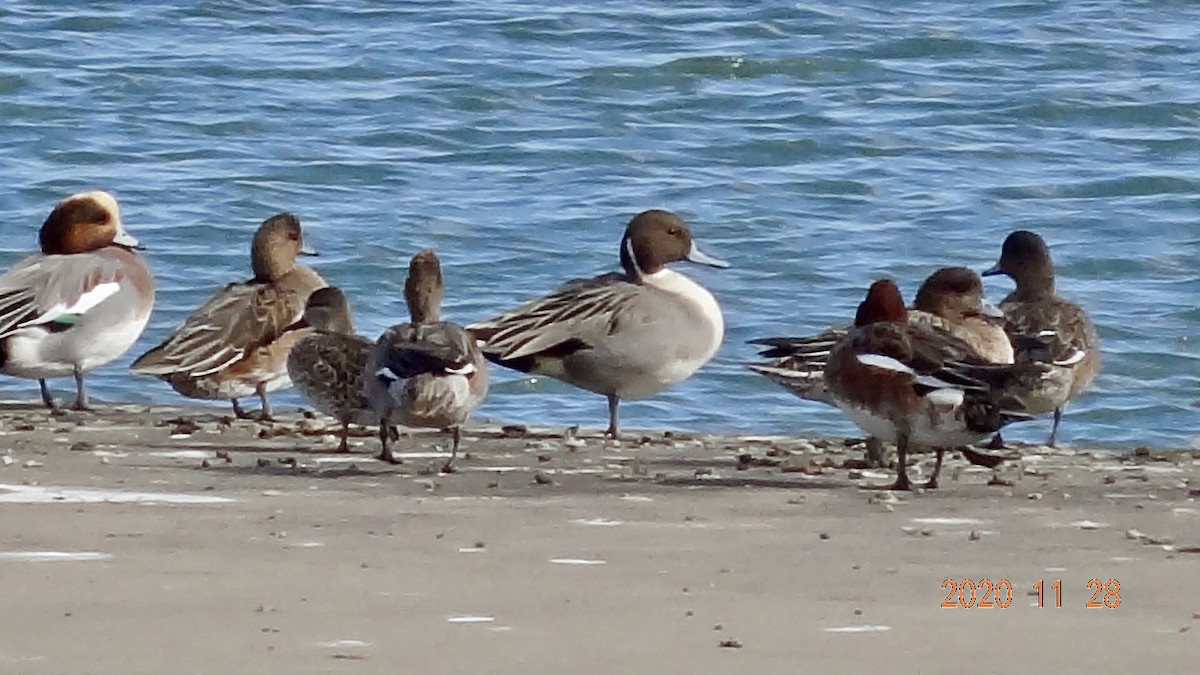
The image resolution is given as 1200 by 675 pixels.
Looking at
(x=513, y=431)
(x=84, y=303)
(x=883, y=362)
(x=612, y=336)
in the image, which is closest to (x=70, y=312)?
(x=84, y=303)

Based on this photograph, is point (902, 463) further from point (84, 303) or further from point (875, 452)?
point (84, 303)

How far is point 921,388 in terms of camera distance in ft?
26.0

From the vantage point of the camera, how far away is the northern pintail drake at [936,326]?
9.52m

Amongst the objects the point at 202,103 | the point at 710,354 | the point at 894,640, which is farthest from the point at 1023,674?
the point at 202,103

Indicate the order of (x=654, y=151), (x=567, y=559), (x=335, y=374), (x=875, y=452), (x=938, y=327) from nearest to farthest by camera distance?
(x=567, y=559), (x=875, y=452), (x=335, y=374), (x=938, y=327), (x=654, y=151)

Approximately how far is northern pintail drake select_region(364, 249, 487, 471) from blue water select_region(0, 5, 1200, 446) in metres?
3.92

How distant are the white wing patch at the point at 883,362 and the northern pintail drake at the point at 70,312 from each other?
3.71 metres

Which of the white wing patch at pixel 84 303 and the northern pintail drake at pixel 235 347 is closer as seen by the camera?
the northern pintail drake at pixel 235 347

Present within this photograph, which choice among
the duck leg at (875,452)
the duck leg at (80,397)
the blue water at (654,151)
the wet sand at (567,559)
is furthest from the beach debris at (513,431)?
the blue water at (654,151)

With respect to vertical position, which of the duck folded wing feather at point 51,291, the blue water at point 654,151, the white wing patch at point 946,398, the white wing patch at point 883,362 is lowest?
the blue water at point 654,151

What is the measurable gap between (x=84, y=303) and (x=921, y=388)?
4.02 meters

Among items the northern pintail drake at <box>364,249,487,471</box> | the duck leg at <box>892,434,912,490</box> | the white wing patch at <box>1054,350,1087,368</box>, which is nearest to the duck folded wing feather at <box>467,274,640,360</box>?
the northern pintail drake at <box>364,249,487,471</box>

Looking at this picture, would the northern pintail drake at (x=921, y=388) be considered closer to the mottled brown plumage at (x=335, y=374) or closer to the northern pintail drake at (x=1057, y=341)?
the northern pintail drake at (x=1057, y=341)

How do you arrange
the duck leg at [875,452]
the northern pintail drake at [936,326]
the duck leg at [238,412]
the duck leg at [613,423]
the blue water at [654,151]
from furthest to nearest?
the blue water at [654,151]
the duck leg at [238,412]
the duck leg at [613,423]
the northern pintail drake at [936,326]
the duck leg at [875,452]
